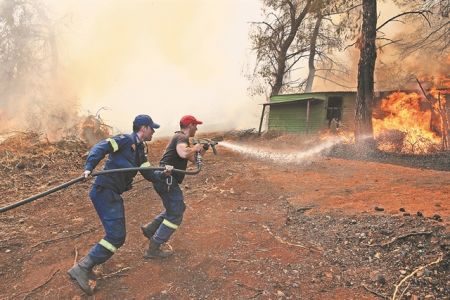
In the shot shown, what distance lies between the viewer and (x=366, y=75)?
14016mm

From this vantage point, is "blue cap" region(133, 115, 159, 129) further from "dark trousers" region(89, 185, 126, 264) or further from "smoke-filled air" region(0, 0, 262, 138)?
"smoke-filled air" region(0, 0, 262, 138)

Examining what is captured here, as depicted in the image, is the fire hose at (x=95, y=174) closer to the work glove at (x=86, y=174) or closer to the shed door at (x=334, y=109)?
the work glove at (x=86, y=174)

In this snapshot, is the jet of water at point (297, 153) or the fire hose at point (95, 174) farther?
the jet of water at point (297, 153)

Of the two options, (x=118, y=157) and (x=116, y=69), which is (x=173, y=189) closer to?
(x=118, y=157)

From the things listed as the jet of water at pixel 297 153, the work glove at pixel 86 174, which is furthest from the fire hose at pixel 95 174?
the jet of water at pixel 297 153

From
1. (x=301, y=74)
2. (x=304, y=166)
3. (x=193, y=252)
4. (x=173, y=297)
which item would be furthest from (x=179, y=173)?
(x=301, y=74)

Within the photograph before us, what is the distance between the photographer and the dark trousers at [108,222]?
4324mm

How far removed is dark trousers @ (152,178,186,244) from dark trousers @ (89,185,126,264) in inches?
26.1

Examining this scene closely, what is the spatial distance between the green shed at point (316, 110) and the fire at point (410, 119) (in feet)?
5.22

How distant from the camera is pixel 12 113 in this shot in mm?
19922

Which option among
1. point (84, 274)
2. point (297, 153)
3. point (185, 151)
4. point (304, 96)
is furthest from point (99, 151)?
point (304, 96)

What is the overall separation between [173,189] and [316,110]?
57.0 feet

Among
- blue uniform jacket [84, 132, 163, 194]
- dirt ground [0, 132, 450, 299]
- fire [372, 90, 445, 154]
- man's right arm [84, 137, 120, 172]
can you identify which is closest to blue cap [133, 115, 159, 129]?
blue uniform jacket [84, 132, 163, 194]

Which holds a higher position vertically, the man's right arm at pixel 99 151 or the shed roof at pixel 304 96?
the shed roof at pixel 304 96
